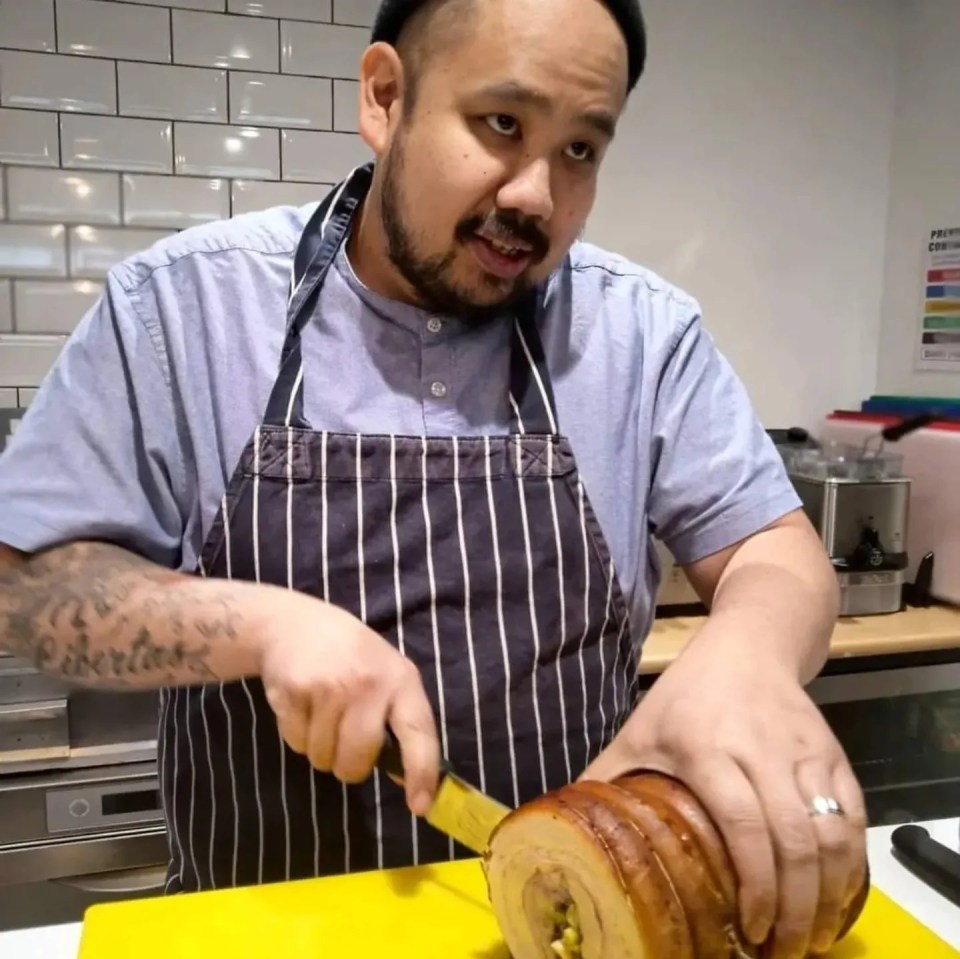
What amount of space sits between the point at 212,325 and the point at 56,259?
3.40 feet

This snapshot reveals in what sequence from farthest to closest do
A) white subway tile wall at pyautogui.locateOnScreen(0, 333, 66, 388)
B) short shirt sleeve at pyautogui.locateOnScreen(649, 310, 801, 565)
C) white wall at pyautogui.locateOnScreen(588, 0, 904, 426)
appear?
white wall at pyautogui.locateOnScreen(588, 0, 904, 426) < white subway tile wall at pyautogui.locateOnScreen(0, 333, 66, 388) < short shirt sleeve at pyautogui.locateOnScreen(649, 310, 801, 565)

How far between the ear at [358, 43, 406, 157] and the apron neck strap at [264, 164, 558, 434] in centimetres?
6

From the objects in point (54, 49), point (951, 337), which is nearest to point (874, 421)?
point (951, 337)

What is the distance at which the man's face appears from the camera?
77 cm

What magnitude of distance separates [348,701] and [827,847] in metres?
0.28

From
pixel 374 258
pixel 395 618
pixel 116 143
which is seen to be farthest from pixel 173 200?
pixel 395 618

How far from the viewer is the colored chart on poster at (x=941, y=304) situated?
2020mm

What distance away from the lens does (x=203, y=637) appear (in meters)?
0.68

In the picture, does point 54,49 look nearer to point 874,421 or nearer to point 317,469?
point 317,469

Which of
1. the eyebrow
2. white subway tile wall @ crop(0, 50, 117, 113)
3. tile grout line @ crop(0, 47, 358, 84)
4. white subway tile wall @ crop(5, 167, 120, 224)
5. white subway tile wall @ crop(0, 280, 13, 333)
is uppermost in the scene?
tile grout line @ crop(0, 47, 358, 84)

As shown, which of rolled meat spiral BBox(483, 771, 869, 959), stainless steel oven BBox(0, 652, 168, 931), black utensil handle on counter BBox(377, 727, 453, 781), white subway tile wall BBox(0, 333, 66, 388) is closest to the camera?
rolled meat spiral BBox(483, 771, 869, 959)

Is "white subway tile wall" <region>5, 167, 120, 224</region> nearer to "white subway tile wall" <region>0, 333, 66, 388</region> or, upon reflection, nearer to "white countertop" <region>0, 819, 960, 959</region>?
"white subway tile wall" <region>0, 333, 66, 388</region>

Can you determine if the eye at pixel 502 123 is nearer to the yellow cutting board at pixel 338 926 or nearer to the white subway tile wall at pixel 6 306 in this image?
the yellow cutting board at pixel 338 926

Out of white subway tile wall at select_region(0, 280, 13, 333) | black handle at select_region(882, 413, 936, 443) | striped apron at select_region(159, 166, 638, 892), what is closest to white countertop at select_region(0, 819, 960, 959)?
striped apron at select_region(159, 166, 638, 892)
